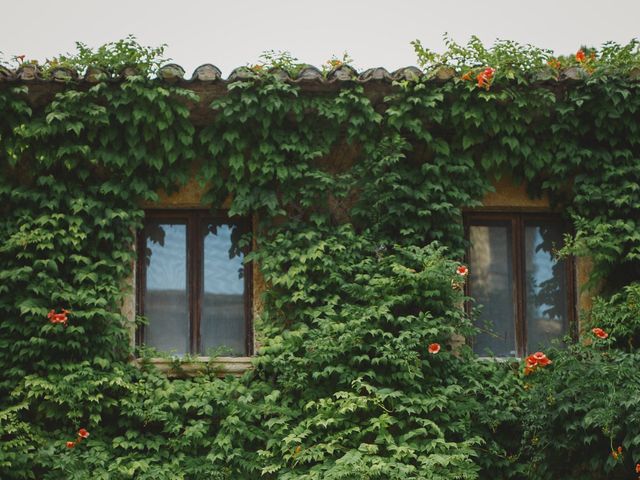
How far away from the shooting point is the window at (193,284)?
9555 millimetres

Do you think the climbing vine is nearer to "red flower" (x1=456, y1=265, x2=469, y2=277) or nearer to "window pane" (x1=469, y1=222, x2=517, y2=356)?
"red flower" (x1=456, y1=265, x2=469, y2=277)

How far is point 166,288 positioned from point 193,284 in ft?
0.82

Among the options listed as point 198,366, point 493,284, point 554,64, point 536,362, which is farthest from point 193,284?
point 554,64

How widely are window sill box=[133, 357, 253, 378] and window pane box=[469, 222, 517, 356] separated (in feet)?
7.07

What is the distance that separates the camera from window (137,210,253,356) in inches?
376

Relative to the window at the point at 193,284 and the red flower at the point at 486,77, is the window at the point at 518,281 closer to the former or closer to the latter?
the red flower at the point at 486,77

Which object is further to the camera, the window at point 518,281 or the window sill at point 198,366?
the window at point 518,281

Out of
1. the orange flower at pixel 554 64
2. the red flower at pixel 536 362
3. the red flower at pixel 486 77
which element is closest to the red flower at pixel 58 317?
the red flower at pixel 536 362

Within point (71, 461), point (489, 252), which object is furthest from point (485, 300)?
point (71, 461)

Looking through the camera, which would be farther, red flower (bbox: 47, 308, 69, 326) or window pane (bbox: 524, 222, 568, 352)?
window pane (bbox: 524, 222, 568, 352)

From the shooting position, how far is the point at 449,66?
9.31m

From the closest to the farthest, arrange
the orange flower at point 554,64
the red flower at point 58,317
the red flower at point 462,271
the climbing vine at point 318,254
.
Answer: the climbing vine at point 318,254
the red flower at point 58,317
the red flower at point 462,271
the orange flower at point 554,64

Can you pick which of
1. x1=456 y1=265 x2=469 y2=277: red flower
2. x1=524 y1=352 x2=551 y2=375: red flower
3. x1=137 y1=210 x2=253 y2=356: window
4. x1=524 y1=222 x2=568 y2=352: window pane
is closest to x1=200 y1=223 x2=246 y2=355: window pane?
x1=137 y1=210 x2=253 y2=356: window

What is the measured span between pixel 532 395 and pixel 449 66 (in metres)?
2.93
